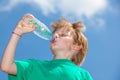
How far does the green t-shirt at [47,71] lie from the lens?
3.31 meters

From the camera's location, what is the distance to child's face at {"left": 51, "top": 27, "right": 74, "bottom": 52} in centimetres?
348

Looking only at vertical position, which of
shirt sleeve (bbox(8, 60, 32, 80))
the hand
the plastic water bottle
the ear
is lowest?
shirt sleeve (bbox(8, 60, 32, 80))

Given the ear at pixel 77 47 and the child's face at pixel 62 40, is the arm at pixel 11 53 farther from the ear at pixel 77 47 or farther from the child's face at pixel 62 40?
the ear at pixel 77 47

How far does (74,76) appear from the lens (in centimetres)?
335

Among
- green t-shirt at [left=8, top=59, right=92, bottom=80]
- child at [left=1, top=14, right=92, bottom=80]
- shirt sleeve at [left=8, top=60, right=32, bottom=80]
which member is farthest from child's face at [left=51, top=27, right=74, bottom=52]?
shirt sleeve at [left=8, top=60, right=32, bottom=80]

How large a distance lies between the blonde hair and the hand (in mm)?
342

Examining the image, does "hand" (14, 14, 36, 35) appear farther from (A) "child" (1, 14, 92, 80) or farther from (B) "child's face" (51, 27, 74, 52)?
(B) "child's face" (51, 27, 74, 52)

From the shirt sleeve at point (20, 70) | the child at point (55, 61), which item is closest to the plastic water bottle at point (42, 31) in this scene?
the child at point (55, 61)

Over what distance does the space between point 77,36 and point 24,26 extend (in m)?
0.54

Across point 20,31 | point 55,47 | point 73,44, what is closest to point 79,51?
point 73,44

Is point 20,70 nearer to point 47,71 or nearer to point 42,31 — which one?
point 47,71

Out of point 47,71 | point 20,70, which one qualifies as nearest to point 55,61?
point 47,71

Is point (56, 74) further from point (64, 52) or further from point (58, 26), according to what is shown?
point (58, 26)

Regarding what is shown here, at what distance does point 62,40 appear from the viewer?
354 cm
